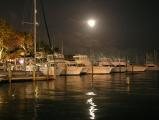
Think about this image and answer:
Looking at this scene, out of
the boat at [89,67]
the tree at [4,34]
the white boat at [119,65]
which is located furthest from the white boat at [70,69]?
the white boat at [119,65]

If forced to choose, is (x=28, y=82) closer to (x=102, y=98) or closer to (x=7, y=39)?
(x=102, y=98)

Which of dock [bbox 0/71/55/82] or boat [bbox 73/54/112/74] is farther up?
boat [bbox 73/54/112/74]

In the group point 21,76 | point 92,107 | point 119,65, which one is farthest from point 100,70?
point 92,107

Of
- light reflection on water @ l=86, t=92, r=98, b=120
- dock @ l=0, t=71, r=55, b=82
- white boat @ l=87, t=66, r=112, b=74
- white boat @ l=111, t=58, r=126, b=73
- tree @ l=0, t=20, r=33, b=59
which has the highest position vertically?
tree @ l=0, t=20, r=33, b=59

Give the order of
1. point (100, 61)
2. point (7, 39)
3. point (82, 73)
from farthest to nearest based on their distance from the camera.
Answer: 1. point (100, 61)
2. point (82, 73)
3. point (7, 39)

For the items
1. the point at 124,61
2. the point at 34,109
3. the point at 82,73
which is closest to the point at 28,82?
the point at 34,109

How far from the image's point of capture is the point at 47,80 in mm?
66062

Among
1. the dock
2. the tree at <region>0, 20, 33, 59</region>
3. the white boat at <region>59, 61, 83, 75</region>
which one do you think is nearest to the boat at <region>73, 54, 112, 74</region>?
the white boat at <region>59, 61, 83, 75</region>

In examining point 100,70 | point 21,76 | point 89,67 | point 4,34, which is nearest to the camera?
point 21,76

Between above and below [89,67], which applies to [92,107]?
below

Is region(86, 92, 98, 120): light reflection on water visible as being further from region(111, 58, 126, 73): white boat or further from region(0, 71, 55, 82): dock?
region(111, 58, 126, 73): white boat

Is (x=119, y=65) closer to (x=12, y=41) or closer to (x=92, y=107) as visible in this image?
(x=12, y=41)

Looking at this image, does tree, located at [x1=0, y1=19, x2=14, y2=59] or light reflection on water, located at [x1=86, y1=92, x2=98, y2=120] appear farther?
tree, located at [x1=0, y1=19, x2=14, y2=59]

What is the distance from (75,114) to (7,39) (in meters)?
69.7
